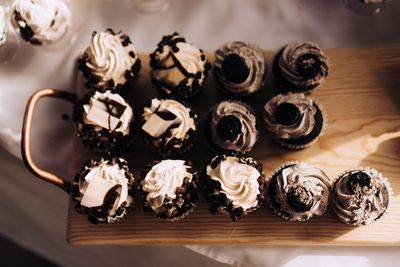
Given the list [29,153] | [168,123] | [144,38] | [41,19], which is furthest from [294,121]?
[41,19]

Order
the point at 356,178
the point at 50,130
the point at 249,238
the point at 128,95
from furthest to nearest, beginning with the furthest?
the point at 50,130, the point at 128,95, the point at 249,238, the point at 356,178

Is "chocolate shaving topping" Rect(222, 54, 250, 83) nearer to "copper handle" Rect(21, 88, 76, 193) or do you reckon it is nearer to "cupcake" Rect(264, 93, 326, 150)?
"cupcake" Rect(264, 93, 326, 150)

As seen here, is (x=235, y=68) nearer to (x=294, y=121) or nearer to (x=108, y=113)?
(x=294, y=121)

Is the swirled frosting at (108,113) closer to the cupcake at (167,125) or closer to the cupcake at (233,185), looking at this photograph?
the cupcake at (167,125)

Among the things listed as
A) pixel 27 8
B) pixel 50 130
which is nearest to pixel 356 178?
pixel 50 130

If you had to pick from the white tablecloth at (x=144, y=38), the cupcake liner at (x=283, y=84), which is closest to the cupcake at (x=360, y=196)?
the cupcake liner at (x=283, y=84)

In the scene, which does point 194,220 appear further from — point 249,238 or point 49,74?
point 49,74

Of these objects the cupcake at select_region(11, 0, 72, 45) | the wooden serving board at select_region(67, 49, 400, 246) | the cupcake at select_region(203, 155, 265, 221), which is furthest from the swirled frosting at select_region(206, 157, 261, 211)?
the cupcake at select_region(11, 0, 72, 45)
